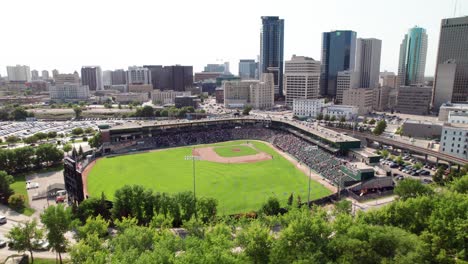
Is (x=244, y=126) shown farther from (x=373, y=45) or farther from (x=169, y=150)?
(x=373, y=45)

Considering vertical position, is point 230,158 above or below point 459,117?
below

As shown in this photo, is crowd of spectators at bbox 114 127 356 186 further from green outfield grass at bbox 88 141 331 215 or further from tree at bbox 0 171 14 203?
tree at bbox 0 171 14 203

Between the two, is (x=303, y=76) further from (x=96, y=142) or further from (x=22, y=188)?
(x=22, y=188)

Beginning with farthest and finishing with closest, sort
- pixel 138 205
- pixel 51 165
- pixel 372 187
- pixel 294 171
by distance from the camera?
pixel 51 165, pixel 294 171, pixel 372 187, pixel 138 205

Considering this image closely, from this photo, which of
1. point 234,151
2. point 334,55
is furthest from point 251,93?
point 234,151

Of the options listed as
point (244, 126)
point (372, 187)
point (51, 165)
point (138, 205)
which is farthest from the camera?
point (244, 126)

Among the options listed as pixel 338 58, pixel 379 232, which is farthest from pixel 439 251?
pixel 338 58

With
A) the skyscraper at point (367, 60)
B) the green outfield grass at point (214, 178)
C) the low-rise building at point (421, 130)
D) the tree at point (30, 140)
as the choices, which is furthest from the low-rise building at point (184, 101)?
the skyscraper at point (367, 60)
